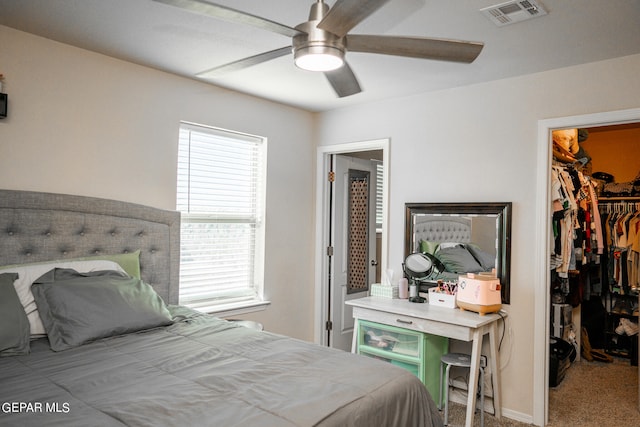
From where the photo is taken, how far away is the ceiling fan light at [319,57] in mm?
1691

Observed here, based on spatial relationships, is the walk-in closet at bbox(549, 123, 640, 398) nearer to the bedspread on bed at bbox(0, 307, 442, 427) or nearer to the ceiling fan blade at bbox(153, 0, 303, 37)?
the bedspread on bed at bbox(0, 307, 442, 427)

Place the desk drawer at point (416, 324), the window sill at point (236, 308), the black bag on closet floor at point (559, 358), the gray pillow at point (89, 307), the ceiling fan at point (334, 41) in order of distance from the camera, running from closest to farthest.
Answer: the ceiling fan at point (334, 41) < the gray pillow at point (89, 307) < the desk drawer at point (416, 324) < the window sill at point (236, 308) < the black bag on closet floor at point (559, 358)

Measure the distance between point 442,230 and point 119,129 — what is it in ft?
8.27

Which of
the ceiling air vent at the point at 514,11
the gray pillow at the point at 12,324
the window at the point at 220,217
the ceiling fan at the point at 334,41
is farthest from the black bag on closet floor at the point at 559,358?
the gray pillow at the point at 12,324

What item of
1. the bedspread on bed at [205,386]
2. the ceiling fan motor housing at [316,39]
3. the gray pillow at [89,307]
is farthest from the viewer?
the gray pillow at [89,307]

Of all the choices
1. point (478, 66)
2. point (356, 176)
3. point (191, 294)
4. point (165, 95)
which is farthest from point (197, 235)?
point (478, 66)

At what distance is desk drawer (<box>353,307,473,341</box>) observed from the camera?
286cm

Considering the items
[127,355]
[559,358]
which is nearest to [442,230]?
[559,358]

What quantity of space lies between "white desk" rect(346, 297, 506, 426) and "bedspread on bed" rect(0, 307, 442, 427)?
3.11 feet

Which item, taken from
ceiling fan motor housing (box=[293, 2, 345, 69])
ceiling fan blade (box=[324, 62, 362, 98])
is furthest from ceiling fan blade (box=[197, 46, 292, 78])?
ceiling fan blade (box=[324, 62, 362, 98])

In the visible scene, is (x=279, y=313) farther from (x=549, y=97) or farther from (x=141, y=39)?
(x=549, y=97)

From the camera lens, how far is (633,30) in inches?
93.3

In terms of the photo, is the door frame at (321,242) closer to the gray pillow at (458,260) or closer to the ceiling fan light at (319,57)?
the gray pillow at (458,260)

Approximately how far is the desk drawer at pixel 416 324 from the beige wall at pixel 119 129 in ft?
3.50
